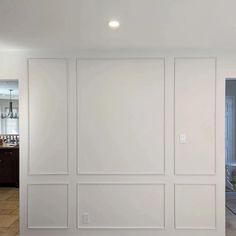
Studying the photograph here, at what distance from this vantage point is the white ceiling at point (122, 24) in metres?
1.74

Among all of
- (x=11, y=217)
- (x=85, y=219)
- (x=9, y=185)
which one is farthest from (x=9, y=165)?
(x=85, y=219)

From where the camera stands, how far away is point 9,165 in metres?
5.13

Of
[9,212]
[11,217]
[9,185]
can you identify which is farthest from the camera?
[9,185]

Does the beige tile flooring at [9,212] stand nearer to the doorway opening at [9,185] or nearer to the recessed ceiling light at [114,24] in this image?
the doorway opening at [9,185]

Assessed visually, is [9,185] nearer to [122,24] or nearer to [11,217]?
[11,217]

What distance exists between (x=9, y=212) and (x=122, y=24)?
3477mm

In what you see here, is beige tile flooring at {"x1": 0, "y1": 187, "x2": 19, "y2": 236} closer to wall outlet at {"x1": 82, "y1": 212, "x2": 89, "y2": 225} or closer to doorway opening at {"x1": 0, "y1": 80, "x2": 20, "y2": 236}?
doorway opening at {"x1": 0, "y1": 80, "x2": 20, "y2": 236}

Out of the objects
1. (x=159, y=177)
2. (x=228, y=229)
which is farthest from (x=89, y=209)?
(x=228, y=229)

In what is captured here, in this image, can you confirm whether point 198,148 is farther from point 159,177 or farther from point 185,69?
point 185,69

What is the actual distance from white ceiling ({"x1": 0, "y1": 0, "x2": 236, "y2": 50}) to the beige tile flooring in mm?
2415

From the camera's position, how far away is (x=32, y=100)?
289cm

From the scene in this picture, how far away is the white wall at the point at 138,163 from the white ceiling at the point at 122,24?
0.88 feet

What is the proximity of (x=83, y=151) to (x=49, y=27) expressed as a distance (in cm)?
147

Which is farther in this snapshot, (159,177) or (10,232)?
(10,232)
